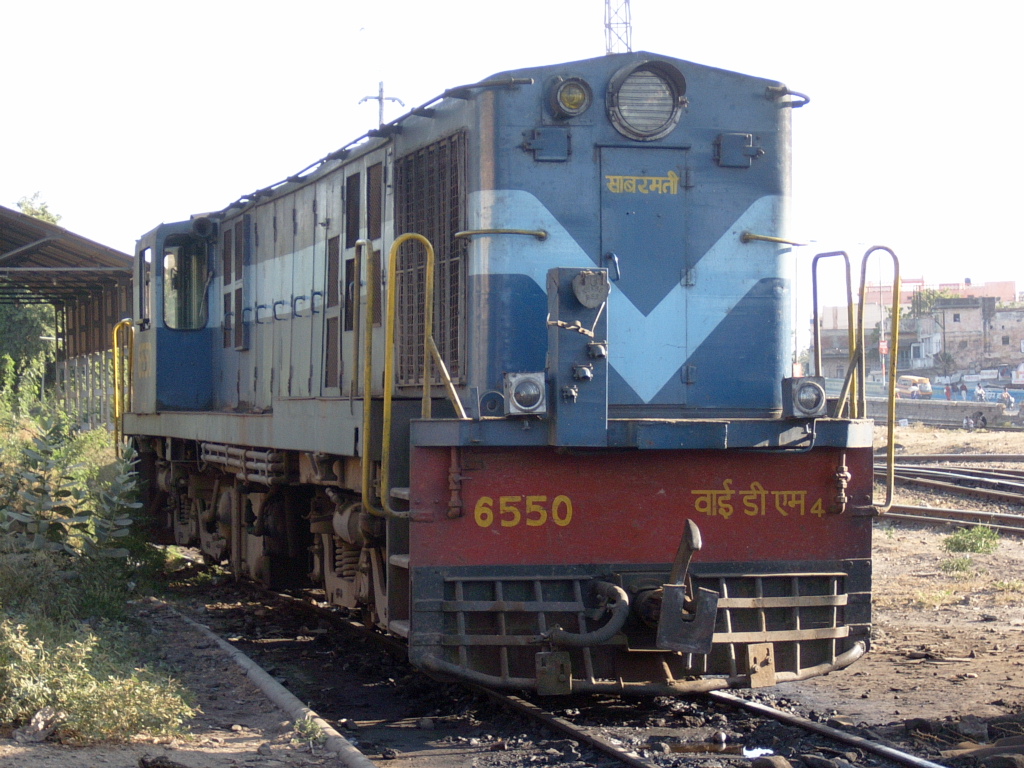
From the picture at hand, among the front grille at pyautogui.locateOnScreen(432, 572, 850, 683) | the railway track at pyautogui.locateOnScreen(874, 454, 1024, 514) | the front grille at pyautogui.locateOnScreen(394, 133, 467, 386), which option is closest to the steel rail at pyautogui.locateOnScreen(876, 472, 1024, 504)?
the railway track at pyautogui.locateOnScreen(874, 454, 1024, 514)

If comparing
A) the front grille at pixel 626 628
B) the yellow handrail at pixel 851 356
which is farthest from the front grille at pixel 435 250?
the yellow handrail at pixel 851 356

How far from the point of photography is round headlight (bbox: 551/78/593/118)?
5656 millimetres

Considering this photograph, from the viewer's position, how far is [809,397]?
5.36 meters

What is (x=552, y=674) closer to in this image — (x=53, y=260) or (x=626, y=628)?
(x=626, y=628)

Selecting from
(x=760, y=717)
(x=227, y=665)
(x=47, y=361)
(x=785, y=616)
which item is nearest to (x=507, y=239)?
(x=785, y=616)

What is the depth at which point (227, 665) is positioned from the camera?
6918 millimetres

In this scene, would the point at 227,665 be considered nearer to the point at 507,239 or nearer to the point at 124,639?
the point at 124,639

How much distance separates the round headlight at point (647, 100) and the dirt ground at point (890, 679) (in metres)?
3.11

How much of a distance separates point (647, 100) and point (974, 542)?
7.65 metres

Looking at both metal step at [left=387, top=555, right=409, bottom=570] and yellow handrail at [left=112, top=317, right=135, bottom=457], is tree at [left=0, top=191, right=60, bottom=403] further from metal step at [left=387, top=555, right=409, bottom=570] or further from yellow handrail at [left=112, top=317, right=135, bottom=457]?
metal step at [left=387, top=555, right=409, bottom=570]

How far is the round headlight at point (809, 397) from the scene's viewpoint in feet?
17.5

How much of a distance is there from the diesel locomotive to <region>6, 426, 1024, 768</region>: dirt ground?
699mm

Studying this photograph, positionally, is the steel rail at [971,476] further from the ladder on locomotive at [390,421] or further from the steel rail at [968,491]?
the ladder on locomotive at [390,421]

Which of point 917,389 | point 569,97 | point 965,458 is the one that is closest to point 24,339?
point 965,458
